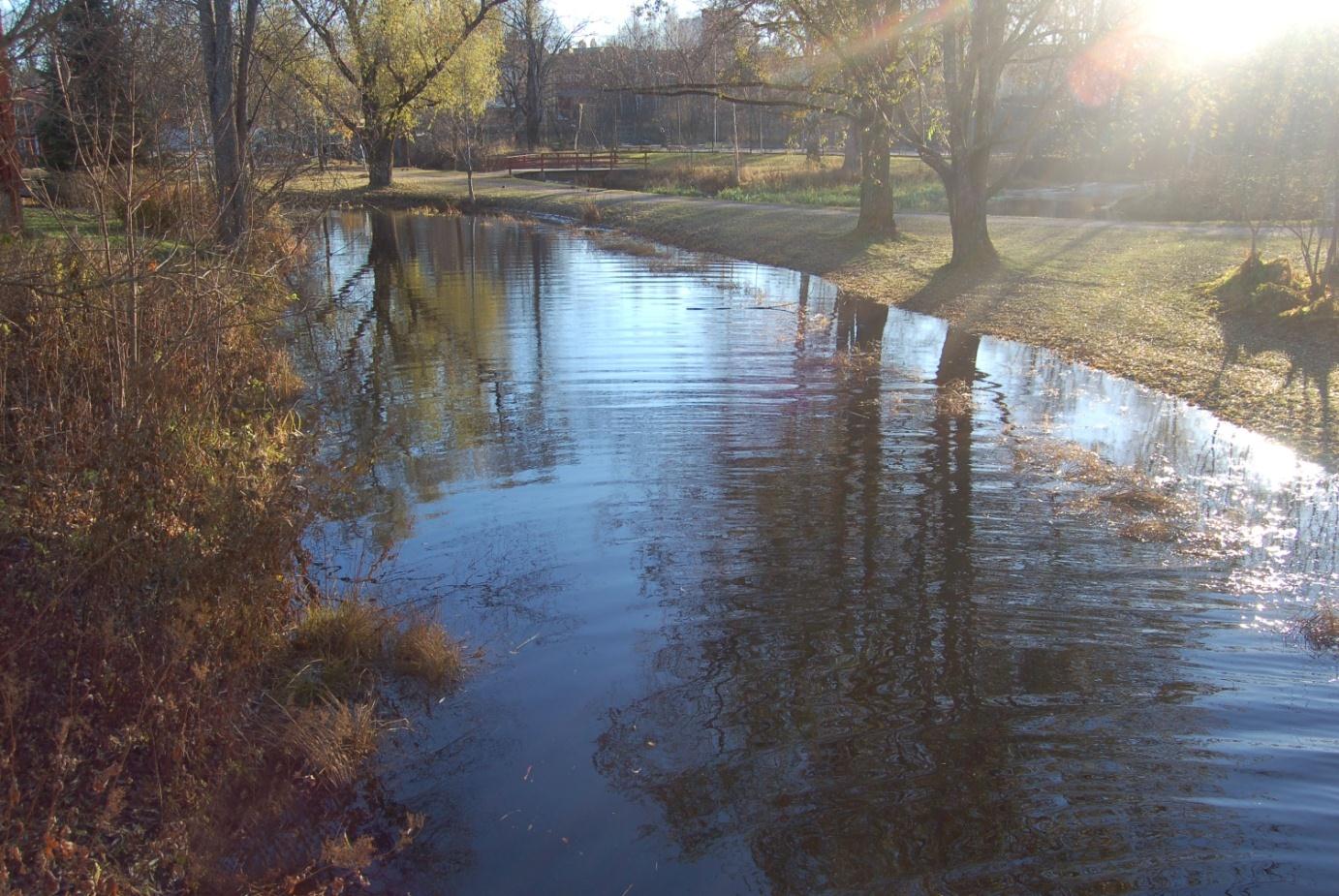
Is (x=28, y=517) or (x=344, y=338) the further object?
(x=344, y=338)

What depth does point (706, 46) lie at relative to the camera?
67.2 ft

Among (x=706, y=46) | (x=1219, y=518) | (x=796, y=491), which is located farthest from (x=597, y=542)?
(x=706, y=46)

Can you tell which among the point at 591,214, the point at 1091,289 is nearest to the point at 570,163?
the point at 591,214

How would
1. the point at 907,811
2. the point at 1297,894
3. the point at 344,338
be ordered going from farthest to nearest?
the point at 344,338 → the point at 907,811 → the point at 1297,894

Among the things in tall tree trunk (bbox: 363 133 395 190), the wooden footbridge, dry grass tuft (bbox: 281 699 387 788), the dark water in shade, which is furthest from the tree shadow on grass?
the wooden footbridge

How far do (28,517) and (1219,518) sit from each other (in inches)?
302

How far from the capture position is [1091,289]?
16906 mm

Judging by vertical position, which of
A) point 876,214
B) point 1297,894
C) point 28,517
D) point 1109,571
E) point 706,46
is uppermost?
point 706,46

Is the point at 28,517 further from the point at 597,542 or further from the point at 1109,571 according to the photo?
the point at 1109,571

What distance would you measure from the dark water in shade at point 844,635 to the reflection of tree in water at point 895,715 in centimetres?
2

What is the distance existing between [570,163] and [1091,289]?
37.3 meters

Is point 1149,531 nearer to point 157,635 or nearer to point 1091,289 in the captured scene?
point 157,635

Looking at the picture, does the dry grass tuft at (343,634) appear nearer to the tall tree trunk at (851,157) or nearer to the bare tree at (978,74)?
the bare tree at (978,74)

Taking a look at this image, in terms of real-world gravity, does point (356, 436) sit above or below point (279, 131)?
below
